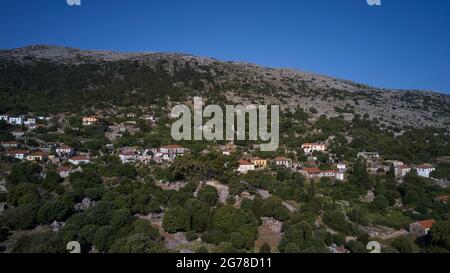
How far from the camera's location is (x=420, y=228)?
22.4m

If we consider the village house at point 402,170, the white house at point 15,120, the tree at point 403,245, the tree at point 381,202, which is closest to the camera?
the tree at point 403,245

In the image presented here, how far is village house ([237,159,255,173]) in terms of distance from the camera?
33.1 metres

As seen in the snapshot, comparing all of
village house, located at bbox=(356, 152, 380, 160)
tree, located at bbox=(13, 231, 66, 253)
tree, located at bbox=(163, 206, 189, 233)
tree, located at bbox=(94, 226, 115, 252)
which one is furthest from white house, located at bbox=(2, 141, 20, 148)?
village house, located at bbox=(356, 152, 380, 160)

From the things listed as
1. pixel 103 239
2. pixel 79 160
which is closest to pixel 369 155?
pixel 79 160

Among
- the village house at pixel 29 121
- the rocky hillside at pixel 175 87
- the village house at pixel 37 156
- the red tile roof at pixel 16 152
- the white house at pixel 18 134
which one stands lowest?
the village house at pixel 37 156

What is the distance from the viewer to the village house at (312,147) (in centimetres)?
4147

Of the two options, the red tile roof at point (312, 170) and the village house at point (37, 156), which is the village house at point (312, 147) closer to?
the red tile roof at point (312, 170)

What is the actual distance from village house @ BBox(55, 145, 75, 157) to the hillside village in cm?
9

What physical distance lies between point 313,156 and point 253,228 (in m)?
21.1

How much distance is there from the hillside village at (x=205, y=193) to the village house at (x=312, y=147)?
14 cm

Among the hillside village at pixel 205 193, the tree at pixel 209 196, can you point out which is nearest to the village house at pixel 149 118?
the hillside village at pixel 205 193

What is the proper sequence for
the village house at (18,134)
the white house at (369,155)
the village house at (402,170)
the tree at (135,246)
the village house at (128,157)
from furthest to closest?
the village house at (18,134), the white house at (369,155), the village house at (402,170), the village house at (128,157), the tree at (135,246)

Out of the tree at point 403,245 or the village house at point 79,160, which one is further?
the village house at point 79,160
